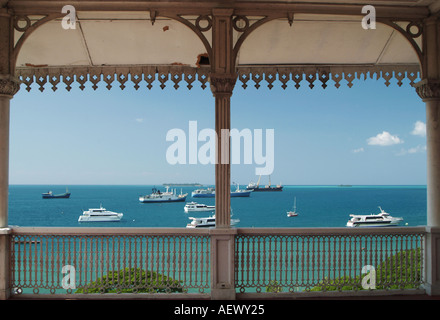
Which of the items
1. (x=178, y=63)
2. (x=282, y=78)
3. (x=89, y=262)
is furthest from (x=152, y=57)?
(x=89, y=262)

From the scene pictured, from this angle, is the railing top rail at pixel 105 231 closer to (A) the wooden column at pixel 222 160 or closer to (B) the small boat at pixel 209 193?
(A) the wooden column at pixel 222 160

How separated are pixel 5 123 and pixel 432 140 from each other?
5.16 metres

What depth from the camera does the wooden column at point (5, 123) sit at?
4062 millimetres

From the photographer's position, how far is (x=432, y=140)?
170 inches

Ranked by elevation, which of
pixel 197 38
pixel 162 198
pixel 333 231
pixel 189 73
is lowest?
pixel 162 198

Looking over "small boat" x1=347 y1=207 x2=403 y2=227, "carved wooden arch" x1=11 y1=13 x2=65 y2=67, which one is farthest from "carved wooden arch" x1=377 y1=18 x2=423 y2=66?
"small boat" x1=347 y1=207 x2=403 y2=227

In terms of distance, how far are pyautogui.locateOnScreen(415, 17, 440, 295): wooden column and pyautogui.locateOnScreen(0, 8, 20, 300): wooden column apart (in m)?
5.01

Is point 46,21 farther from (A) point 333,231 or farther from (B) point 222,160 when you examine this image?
(A) point 333,231

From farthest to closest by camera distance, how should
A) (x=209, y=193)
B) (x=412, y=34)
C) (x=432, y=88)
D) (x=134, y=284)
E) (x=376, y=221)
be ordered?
(x=209, y=193)
(x=376, y=221)
(x=412, y=34)
(x=432, y=88)
(x=134, y=284)

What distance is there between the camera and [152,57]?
520cm

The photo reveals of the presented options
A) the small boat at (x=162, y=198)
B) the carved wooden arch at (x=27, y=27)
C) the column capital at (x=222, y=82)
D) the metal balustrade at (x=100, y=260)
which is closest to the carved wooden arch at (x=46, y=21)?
the carved wooden arch at (x=27, y=27)

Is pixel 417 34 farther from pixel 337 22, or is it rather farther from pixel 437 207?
pixel 437 207

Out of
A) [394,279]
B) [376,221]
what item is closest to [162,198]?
[376,221]

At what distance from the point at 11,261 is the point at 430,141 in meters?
5.28
